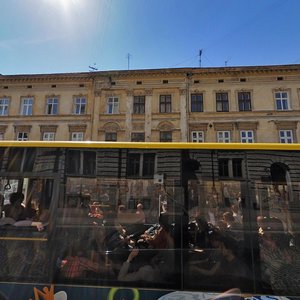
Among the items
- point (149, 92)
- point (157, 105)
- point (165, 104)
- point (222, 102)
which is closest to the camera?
point (222, 102)

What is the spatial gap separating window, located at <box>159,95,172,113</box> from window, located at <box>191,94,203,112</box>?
6.16ft

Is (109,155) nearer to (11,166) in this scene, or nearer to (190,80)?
(11,166)

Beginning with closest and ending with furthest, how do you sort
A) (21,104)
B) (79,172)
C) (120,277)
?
(120,277), (79,172), (21,104)

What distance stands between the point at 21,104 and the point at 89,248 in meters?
25.3

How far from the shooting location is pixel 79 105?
24.9 m

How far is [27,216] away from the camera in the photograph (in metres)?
3.08

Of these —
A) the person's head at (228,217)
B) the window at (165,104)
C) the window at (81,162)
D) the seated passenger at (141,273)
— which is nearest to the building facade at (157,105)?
the window at (165,104)

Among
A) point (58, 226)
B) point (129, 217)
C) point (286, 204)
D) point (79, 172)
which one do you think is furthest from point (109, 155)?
point (286, 204)

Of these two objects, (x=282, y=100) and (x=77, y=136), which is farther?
(x=77, y=136)

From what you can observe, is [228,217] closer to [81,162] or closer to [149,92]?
[81,162]

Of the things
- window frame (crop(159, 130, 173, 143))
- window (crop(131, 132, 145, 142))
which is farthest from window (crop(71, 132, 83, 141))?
window frame (crop(159, 130, 173, 143))

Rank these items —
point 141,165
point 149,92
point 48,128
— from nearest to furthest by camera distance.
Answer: point 141,165, point 149,92, point 48,128

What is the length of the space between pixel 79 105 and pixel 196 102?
32.9ft

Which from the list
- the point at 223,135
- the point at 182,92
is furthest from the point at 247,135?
the point at 182,92
